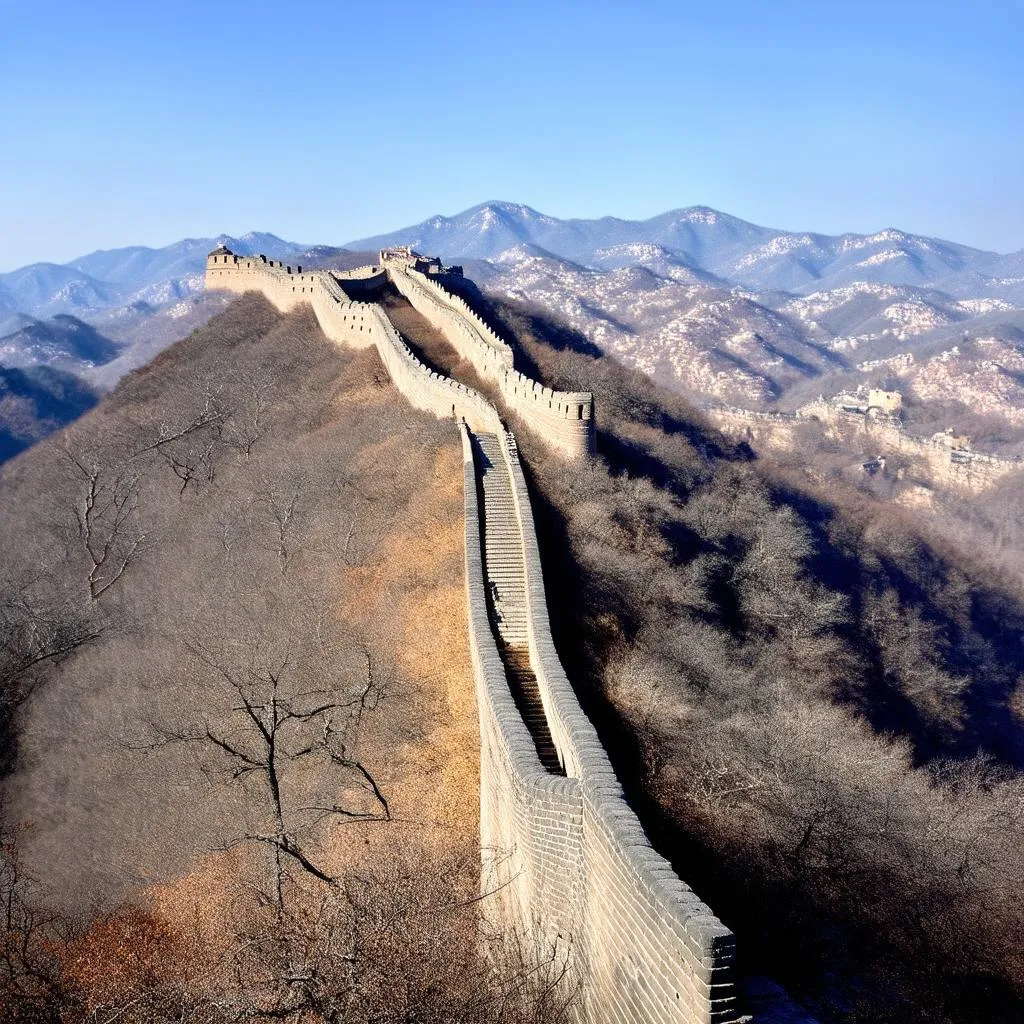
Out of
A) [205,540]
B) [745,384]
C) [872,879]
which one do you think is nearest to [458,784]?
[872,879]

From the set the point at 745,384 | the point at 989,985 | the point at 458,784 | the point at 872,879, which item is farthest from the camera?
the point at 745,384

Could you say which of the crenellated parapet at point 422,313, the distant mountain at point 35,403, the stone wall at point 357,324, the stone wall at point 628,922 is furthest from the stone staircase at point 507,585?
the distant mountain at point 35,403

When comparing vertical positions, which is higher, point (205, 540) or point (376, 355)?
point (376, 355)

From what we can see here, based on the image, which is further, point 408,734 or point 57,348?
point 57,348

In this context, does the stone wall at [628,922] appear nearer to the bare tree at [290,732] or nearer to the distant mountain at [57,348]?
the bare tree at [290,732]

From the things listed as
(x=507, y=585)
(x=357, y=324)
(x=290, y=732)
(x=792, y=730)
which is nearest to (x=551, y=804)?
(x=507, y=585)

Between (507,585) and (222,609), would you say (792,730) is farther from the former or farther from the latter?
(222,609)

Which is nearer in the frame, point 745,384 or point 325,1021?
point 325,1021

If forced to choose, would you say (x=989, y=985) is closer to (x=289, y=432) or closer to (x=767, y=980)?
(x=767, y=980)
